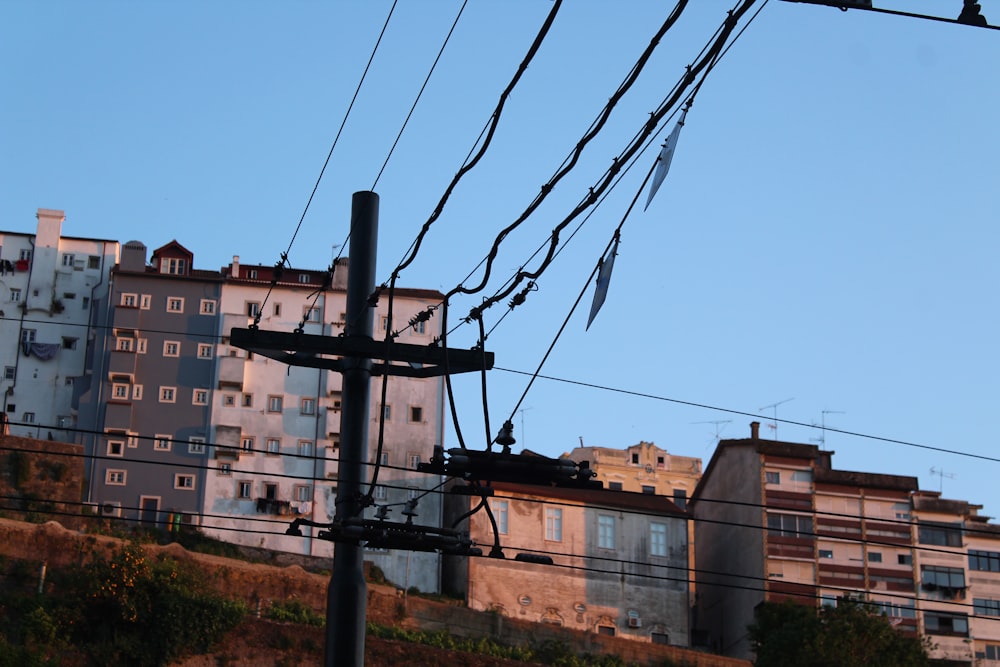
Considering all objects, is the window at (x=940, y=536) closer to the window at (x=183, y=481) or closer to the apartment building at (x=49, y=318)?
the window at (x=183, y=481)

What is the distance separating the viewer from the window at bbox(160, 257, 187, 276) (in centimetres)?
9569

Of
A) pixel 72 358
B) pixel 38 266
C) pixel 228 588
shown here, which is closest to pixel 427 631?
pixel 228 588

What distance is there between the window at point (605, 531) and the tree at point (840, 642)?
15.9 meters

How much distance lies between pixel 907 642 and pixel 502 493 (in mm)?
25649

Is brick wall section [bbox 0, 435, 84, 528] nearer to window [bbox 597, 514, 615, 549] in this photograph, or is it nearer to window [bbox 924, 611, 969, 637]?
window [bbox 597, 514, 615, 549]

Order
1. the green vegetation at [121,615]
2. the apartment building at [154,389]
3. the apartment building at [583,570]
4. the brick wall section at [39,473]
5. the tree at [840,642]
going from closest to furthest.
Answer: the tree at [840,642]
the green vegetation at [121,615]
the apartment building at [583,570]
the brick wall section at [39,473]
the apartment building at [154,389]

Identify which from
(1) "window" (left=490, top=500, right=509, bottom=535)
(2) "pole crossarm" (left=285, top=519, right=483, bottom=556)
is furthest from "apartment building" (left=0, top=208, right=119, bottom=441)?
(2) "pole crossarm" (left=285, top=519, right=483, bottom=556)

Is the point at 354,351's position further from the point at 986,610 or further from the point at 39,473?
the point at 39,473

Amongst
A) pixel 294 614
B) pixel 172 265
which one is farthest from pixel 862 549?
pixel 172 265

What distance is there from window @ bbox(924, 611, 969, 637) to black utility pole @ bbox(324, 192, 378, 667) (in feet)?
214

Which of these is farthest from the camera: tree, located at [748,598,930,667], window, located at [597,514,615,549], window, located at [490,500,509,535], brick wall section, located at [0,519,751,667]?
window, located at [597,514,615,549]

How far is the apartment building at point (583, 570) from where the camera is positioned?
3041 inches

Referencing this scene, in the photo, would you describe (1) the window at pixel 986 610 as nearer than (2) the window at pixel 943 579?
Yes

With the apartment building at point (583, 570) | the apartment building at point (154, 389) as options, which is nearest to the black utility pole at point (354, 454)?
the apartment building at point (583, 570)
